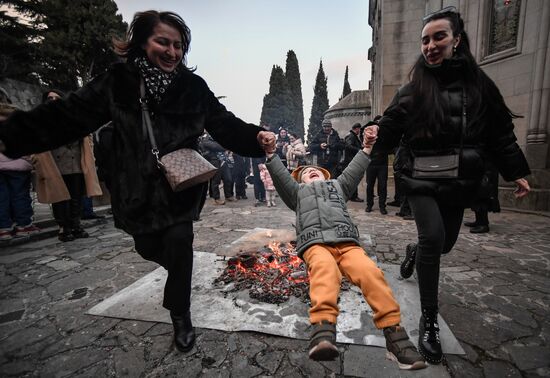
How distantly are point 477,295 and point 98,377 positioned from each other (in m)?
3.49

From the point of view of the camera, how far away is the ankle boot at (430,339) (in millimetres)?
1971

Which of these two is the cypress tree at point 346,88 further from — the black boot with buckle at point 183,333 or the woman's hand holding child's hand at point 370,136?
the black boot with buckle at point 183,333

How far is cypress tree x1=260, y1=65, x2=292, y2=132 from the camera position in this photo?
4203 centimetres

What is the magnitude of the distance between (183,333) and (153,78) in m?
1.98

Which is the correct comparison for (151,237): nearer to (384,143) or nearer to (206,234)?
(384,143)

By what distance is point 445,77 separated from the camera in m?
2.16

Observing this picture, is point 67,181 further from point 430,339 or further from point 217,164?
point 430,339

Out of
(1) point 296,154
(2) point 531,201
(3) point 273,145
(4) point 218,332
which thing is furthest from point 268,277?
(2) point 531,201

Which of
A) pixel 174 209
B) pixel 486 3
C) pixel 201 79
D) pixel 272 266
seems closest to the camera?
pixel 174 209

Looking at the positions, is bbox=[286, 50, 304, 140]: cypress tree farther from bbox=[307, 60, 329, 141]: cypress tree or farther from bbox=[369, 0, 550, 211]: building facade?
bbox=[369, 0, 550, 211]: building facade

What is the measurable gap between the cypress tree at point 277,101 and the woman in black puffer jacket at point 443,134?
40.5 m

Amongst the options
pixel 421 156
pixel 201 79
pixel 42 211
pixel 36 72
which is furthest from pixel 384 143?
pixel 36 72

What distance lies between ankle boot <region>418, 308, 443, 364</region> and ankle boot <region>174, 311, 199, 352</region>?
1731 mm

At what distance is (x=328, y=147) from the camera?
8.78m
